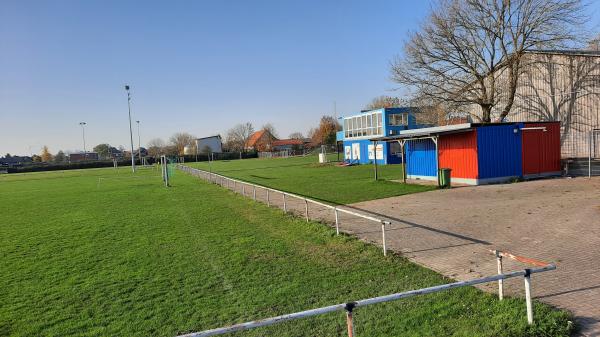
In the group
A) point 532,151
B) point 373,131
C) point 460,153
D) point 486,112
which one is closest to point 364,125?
point 373,131

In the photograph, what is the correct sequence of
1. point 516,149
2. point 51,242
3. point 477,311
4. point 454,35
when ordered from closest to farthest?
1. point 477,311
2. point 51,242
3. point 516,149
4. point 454,35

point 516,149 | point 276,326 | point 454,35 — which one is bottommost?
point 276,326

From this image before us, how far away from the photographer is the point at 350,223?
12.6m

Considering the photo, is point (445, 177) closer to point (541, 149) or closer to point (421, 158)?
point (421, 158)

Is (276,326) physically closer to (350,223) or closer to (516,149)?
(350,223)

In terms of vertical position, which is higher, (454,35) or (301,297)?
(454,35)

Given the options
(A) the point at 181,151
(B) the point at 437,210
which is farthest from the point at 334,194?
(A) the point at 181,151

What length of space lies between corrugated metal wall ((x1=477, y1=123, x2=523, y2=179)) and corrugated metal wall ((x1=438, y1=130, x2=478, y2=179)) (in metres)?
0.32

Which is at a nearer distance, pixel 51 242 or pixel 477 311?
pixel 477 311

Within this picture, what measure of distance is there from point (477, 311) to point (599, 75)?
78.1 feet

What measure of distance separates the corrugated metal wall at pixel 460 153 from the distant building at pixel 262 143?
99.2m

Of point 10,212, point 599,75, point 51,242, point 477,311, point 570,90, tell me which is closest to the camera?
point 477,311

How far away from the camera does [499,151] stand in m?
21.5

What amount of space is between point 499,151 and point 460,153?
1.81 m
